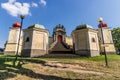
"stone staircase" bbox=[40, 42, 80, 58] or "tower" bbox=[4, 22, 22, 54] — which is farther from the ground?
"tower" bbox=[4, 22, 22, 54]

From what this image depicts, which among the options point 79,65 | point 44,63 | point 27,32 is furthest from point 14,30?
point 79,65

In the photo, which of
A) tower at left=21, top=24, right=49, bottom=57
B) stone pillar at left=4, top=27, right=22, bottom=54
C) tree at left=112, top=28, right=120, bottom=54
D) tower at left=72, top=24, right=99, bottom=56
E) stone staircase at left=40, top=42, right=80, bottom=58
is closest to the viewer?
stone staircase at left=40, top=42, right=80, bottom=58

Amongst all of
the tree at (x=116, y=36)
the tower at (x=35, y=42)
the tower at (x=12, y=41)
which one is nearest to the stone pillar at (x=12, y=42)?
the tower at (x=12, y=41)

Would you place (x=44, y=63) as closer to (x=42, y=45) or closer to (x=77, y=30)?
(x=42, y=45)

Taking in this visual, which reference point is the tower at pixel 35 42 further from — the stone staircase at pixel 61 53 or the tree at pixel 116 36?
the tree at pixel 116 36

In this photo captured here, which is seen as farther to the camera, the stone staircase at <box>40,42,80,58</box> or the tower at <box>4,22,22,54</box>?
the tower at <box>4,22,22,54</box>

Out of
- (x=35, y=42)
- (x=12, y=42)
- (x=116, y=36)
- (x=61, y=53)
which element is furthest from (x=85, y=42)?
(x=116, y=36)

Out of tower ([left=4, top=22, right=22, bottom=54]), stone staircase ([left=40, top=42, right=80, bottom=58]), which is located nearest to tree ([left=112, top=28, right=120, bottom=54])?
stone staircase ([left=40, top=42, right=80, bottom=58])

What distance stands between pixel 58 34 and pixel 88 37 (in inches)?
740

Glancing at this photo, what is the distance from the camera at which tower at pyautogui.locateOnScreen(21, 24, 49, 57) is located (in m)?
20.7

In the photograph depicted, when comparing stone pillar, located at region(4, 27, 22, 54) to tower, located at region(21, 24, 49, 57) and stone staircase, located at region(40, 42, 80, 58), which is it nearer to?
tower, located at region(21, 24, 49, 57)

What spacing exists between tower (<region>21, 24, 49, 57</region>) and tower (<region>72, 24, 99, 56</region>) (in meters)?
7.07

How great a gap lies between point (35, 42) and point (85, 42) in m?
10.1

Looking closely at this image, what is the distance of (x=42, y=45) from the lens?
71.7 ft
